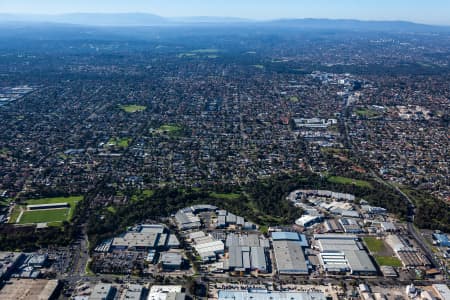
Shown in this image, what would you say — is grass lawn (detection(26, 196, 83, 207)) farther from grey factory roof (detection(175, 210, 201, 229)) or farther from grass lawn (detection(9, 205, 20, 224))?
grey factory roof (detection(175, 210, 201, 229))

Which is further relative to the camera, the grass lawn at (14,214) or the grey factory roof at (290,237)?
the grass lawn at (14,214)

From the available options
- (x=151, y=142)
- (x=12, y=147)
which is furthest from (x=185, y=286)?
(x=12, y=147)

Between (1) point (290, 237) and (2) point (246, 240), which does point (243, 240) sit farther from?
(1) point (290, 237)

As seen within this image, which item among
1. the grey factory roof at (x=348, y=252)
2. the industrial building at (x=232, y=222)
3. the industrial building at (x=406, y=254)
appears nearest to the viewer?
the grey factory roof at (x=348, y=252)

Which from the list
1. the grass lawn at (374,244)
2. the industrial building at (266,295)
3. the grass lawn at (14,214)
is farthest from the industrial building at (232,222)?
the grass lawn at (14,214)

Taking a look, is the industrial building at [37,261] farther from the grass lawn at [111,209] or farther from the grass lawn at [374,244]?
the grass lawn at [374,244]

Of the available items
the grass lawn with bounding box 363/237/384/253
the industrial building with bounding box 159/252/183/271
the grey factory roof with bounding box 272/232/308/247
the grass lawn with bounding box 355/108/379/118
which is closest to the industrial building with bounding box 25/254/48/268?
the industrial building with bounding box 159/252/183/271
